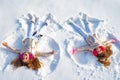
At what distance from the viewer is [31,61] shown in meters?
2.70

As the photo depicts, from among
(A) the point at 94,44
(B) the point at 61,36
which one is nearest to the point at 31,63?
(B) the point at 61,36

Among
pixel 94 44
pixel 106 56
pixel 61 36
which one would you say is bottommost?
pixel 106 56

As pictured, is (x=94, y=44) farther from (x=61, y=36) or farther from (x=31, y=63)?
(x=31, y=63)

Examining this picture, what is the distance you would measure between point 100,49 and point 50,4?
0.73 m

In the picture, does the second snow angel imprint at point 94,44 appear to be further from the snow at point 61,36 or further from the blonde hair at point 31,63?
the blonde hair at point 31,63

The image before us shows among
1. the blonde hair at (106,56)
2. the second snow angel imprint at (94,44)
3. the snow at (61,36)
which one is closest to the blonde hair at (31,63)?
the snow at (61,36)

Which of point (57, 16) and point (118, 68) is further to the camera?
point (57, 16)

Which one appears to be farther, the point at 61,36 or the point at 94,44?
the point at 61,36

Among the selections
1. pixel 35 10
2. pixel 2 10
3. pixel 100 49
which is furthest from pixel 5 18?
pixel 100 49

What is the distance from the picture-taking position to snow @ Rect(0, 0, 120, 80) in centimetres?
267

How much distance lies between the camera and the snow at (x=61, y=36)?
8.75ft

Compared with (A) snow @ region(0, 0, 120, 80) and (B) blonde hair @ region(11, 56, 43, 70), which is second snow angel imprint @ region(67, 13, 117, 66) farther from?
(B) blonde hair @ region(11, 56, 43, 70)

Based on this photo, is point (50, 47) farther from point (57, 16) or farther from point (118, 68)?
point (118, 68)

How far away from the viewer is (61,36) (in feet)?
9.48
